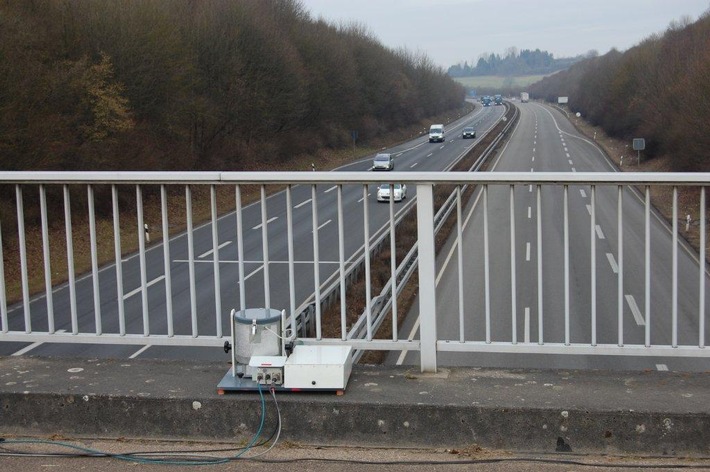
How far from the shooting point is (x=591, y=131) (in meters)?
106

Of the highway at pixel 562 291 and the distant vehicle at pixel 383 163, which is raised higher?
the distant vehicle at pixel 383 163

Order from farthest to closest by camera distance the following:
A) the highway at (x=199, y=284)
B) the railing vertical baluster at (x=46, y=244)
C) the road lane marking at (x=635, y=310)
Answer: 1. the road lane marking at (x=635, y=310)
2. the highway at (x=199, y=284)
3. the railing vertical baluster at (x=46, y=244)

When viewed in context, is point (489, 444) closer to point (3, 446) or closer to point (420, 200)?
point (420, 200)

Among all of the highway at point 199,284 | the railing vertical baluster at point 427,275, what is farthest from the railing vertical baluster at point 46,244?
the railing vertical baluster at point 427,275

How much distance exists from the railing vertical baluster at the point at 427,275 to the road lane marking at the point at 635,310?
17.8 meters

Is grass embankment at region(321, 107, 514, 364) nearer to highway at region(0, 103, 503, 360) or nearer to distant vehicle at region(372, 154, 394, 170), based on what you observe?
highway at region(0, 103, 503, 360)

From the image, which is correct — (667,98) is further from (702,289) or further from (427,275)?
(427,275)

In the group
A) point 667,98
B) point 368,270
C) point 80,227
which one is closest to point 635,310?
point 80,227

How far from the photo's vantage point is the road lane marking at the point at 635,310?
22009 mm

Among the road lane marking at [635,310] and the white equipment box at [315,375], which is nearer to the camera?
the white equipment box at [315,375]

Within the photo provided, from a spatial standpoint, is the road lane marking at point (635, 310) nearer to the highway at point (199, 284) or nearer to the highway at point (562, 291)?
the highway at point (562, 291)

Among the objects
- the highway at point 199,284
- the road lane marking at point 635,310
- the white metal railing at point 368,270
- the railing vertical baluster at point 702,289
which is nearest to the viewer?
the railing vertical baluster at point 702,289

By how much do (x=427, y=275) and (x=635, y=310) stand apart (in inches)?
805

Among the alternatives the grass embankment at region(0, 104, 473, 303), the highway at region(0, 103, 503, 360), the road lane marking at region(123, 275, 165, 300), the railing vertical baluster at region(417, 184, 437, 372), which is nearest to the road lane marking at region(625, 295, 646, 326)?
the highway at region(0, 103, 503, 360)
